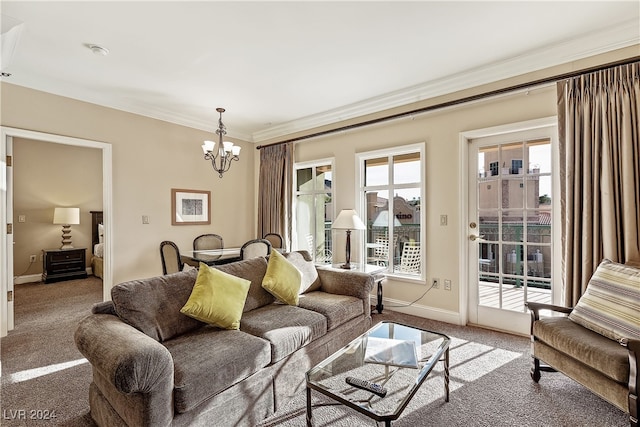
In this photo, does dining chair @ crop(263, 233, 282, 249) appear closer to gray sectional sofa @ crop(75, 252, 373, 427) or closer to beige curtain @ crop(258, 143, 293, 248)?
beige curtain @ crop(258, 143, 293, 248)

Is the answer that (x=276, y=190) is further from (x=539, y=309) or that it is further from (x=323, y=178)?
(x=539, y=309)

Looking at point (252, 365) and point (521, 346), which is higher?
point (252, 365)

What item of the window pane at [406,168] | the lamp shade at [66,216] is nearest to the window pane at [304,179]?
the window pane at [406,168]

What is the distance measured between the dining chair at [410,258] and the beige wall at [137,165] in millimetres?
2936

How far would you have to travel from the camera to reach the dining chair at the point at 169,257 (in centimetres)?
373

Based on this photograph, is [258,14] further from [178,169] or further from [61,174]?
[61,174]

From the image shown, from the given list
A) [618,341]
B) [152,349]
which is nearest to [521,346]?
[618,341]

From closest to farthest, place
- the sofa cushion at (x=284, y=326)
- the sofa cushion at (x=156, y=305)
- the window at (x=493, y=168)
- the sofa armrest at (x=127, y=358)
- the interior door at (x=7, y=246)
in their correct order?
the sofa armrest at (x=127, y=358)
the sofa cushion at (x=156, y=305)
the sofa cushion at (x=284, y=326)
the interior door at (x=7, y=246)
the window at (x=493, y=168)

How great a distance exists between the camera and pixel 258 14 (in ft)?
7.58

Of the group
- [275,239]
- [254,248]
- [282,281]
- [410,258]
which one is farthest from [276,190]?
[282,281]

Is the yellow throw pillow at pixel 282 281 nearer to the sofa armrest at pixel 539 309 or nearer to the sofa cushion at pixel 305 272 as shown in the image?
the sofa cushion at pixel 305 272

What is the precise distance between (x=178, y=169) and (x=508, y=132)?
428 cm

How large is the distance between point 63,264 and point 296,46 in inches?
240

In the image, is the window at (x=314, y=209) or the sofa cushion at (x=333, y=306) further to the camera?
the window at (x=314, y=209)
